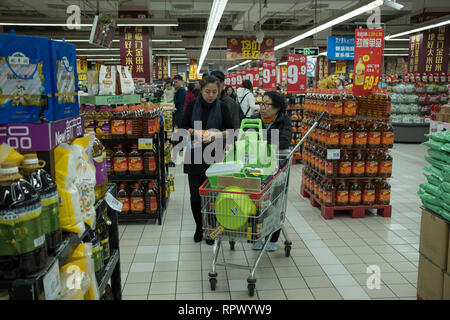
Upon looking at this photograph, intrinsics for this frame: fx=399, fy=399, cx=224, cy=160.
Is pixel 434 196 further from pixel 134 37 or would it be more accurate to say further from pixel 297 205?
pixel 134 37

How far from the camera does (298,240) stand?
197 inches

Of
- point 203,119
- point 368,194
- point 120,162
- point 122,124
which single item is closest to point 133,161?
point 120,162

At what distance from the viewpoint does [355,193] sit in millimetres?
5812

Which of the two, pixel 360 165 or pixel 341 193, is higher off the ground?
pixel 360 165

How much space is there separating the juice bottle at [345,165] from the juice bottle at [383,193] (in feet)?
1.68

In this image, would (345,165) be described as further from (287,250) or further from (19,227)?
(19,227)

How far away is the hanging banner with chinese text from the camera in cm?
1612

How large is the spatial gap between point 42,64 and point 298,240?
3983 mm

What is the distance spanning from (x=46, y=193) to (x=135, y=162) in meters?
4.09

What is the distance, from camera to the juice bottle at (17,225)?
1.30 m

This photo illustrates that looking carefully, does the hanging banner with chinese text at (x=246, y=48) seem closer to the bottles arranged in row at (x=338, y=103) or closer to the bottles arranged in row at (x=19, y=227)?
the bottles arranged in row at (x=338, y=103)

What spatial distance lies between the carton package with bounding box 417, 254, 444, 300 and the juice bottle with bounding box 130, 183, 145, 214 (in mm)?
3632

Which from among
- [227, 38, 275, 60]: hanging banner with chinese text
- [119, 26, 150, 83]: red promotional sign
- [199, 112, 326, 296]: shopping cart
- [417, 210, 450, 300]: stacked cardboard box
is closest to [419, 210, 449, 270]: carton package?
[417, 210, 450, 300]: stacked cardboard box
